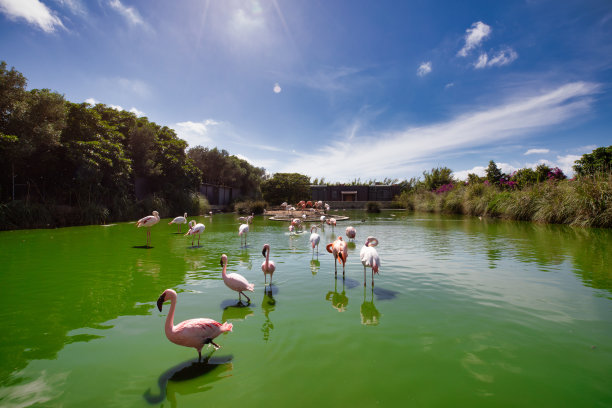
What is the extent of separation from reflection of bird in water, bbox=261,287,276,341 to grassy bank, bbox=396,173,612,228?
1792 centimetres

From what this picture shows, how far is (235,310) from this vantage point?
4457 mm

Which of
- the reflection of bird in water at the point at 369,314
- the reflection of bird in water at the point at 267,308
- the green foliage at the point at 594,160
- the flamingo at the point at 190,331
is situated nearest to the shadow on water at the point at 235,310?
the reflection of bird in water at the point at 267,308

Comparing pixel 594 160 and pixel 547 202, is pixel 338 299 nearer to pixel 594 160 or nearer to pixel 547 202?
pixel 547 202

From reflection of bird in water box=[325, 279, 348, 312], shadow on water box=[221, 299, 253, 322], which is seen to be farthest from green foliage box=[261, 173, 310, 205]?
shadow on water box=[221, 299, 253, 322]

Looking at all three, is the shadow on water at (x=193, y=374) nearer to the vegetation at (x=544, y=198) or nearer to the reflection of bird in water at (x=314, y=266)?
the reflection of bird in water at (x=314, y=266)

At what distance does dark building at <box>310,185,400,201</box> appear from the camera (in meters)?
48.2

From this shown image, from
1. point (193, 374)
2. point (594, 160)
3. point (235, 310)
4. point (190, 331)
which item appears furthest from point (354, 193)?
point (193, 374)

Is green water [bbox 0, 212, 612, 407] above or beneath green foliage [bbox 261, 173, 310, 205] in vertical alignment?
beneath

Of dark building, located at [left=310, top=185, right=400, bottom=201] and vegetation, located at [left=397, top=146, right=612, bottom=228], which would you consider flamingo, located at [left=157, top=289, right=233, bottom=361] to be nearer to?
vegetation, located at [left=397, top=146, right=612, bottom=228]

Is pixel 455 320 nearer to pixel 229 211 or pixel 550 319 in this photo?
pixel 550 319

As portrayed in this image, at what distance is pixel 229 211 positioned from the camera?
113ft

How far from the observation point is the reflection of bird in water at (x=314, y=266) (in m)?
6.73

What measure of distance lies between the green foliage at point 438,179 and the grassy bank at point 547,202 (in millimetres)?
10613

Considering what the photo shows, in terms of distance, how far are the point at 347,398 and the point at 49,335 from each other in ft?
12.4
